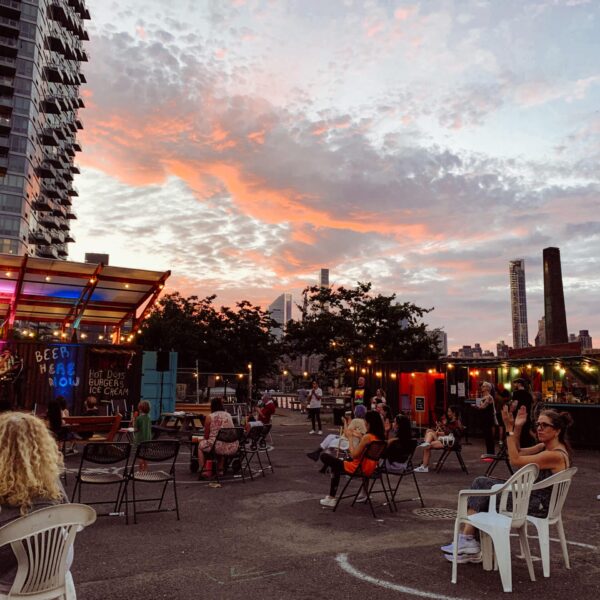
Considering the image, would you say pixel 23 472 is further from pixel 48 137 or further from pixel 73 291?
pixel 48 137

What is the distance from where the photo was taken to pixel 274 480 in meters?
9.84

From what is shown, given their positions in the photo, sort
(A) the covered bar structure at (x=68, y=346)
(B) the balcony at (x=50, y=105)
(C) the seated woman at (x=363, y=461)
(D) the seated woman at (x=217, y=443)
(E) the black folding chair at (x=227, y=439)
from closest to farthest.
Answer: (C) the seated woman at (x=363, y=461) < (E) the black folding chair at (x=227, y=439) < (D) the seated woman at (x=217, y=443) < (A) the covered bar structure at (x=68, y=346) < (B) the balcony at (x=50, y=105)

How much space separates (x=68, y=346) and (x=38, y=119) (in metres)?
71.7

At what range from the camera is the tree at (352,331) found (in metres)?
36.2

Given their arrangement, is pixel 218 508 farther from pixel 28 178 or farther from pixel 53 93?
pixel 53 93

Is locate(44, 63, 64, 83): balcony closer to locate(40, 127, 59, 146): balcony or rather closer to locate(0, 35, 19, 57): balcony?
locate(0, 35, 19, 57): balcony

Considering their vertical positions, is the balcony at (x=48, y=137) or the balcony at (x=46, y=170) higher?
the balcony at (x=48, y=137)

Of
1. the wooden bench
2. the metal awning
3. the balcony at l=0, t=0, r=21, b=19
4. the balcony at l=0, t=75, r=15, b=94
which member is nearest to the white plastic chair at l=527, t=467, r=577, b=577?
the wooden bench

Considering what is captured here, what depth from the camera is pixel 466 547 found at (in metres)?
5.21

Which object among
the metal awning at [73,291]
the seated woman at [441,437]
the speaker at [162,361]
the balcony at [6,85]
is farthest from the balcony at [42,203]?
the seated woman at [441,437]

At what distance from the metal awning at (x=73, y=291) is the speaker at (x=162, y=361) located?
11.6 feet

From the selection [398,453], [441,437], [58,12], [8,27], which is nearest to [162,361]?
[441,437]

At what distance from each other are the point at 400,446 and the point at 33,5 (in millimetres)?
92726

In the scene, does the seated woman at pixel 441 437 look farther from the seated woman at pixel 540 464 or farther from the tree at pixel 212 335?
the tree at pixel 212 335
